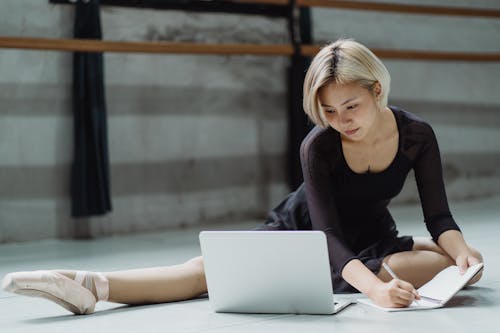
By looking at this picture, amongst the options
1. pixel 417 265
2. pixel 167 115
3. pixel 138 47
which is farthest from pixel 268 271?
pixel 167 115

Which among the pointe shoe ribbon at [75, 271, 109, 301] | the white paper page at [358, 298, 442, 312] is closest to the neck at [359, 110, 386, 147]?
the white paper page at [358, 298, 442, 312]

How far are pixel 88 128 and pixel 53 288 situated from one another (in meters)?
1.64

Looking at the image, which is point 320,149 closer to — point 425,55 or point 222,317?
point 222,317

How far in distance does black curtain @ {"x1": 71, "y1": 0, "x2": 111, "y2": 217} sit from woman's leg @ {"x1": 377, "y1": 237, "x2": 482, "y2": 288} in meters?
1.58

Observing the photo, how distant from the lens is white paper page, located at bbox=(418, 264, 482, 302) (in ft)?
5.20

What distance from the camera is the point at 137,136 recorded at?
3340 millimetres

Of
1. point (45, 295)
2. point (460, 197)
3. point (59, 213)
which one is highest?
point (45, 295)

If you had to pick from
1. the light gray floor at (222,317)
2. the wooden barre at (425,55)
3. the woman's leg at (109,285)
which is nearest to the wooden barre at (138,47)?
the wooden barre at (425,55)

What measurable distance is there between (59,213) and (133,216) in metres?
0.32

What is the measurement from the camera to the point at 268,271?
60.5 inches

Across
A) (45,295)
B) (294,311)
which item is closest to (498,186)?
Answer: (294,311)

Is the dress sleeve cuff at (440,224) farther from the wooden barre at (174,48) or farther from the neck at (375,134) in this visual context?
the wooden barre at (174,48)

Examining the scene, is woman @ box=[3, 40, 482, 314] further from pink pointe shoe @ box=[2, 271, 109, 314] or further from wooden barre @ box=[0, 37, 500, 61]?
wooden barre @ box=[0, 37, 500, 61]

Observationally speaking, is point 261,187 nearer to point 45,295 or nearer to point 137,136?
point 137,136
